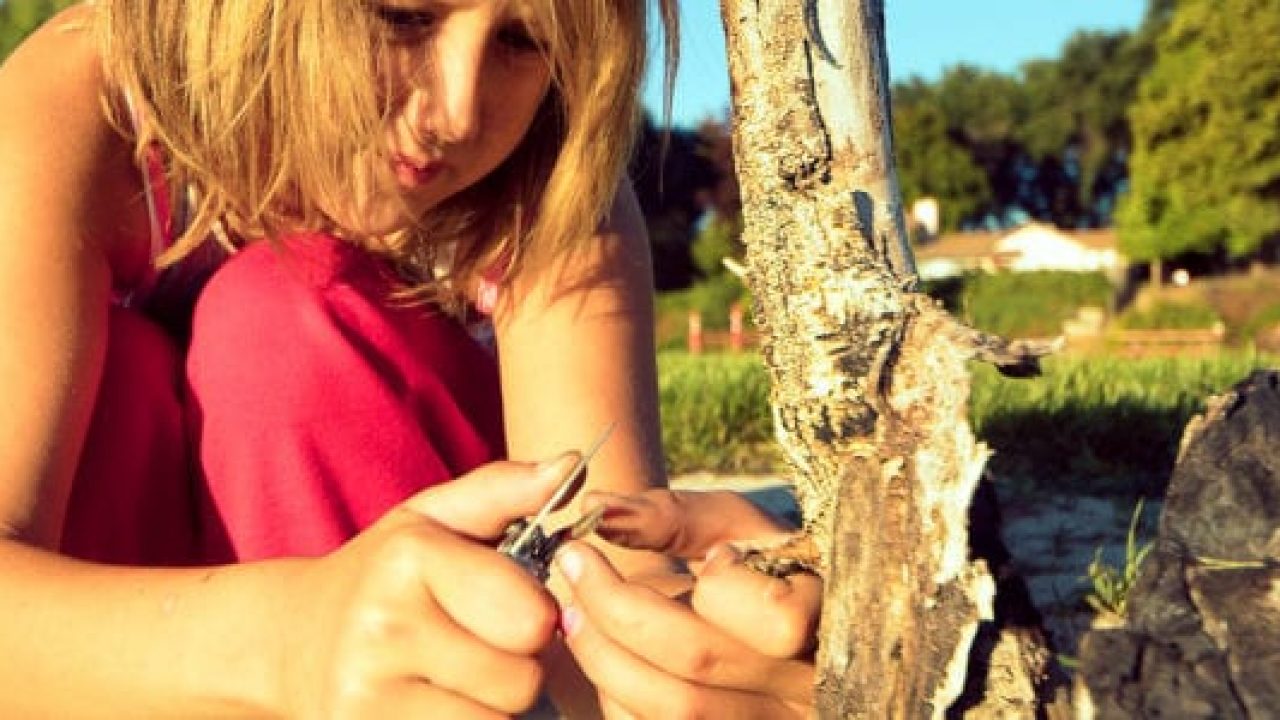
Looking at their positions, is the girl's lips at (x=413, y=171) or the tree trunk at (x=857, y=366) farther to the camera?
the girl's lips at (x=413, y=171)

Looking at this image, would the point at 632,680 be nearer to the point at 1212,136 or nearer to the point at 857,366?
the point at 857,366

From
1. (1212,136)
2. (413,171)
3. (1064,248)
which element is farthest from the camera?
(1064,248)

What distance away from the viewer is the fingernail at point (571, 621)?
106cm

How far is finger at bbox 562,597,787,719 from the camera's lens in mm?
1055

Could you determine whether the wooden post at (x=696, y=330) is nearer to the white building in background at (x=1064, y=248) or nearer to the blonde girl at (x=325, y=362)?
the blonde girl at (x=325, y=362)

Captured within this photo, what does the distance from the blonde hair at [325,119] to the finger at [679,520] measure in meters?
0.50

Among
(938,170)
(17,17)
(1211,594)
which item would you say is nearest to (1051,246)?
(938,170)

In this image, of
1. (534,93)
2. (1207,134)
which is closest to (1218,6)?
(1207,134)

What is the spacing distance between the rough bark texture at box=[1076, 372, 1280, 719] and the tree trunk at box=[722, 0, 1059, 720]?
97mm

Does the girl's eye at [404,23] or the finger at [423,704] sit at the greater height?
the girl's eye at [404,23]

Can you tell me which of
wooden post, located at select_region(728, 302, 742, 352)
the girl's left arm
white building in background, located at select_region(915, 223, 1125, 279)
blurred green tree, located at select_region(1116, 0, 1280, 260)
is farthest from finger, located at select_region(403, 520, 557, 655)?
white building in background, located at select_region(915, 223, 1125, 279)

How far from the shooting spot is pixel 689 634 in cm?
104

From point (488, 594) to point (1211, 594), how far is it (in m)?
0.44

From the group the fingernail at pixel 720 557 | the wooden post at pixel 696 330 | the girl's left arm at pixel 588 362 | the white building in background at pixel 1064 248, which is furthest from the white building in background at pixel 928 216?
the fingernail at pixel 720 557
